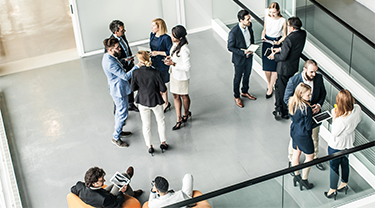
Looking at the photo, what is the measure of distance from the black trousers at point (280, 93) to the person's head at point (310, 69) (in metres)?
1.00

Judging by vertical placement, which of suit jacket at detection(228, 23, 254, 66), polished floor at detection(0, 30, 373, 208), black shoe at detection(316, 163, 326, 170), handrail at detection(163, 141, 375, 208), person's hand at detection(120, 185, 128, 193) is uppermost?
suit jacket at detection(228, 23, 254, 66)

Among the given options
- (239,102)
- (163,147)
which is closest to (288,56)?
(239,102)

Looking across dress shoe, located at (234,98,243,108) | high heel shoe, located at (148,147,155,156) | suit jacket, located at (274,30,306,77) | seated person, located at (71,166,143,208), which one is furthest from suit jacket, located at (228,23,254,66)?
seated person, located at (71,166,143,208)

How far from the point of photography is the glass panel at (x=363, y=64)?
698 centimetres

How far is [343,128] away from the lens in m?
4.83

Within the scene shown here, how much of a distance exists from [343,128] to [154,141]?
9.57 ft

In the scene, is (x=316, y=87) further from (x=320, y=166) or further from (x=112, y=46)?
(x=112, y=46)

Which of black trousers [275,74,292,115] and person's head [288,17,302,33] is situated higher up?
person's head [288,17,302,33]

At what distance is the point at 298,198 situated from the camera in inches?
185

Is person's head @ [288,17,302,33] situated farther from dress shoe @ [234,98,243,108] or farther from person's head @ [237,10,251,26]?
dress shoe @ [234,98,243,108]

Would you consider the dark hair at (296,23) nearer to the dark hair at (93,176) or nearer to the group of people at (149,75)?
the group of people at (149,75)

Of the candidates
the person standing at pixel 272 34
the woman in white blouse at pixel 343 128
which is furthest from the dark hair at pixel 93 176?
the person standing at pixel 272 34

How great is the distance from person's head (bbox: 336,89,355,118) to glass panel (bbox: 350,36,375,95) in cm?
262

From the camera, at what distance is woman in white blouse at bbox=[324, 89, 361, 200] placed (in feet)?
15.4
